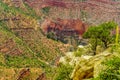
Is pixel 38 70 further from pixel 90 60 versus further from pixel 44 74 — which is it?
pixel 90 60

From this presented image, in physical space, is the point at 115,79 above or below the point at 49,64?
above

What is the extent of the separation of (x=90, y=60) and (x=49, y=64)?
146 m

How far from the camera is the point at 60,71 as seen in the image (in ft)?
227

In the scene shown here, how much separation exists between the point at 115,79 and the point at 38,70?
13916 cm

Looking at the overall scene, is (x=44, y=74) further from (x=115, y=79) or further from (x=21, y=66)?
(x=115, y=79)

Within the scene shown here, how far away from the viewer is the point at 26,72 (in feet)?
528

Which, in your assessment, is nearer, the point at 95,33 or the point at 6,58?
the point at 95,33

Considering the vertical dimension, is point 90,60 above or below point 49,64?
above

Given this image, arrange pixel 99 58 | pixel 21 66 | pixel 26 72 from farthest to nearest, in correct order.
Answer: pixel 21 66 < pixel 26 72 < pixel 99 58

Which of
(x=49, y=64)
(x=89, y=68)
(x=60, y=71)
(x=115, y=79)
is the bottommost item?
(x=49, y=64)

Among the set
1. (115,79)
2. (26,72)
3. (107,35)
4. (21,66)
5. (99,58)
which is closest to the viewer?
(115,79)

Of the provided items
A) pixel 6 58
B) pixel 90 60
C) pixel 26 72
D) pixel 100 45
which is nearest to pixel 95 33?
pixel 100 45

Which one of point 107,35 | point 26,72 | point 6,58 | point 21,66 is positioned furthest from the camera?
point 6,58

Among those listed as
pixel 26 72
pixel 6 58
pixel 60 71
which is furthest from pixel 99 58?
pixel 6 58
